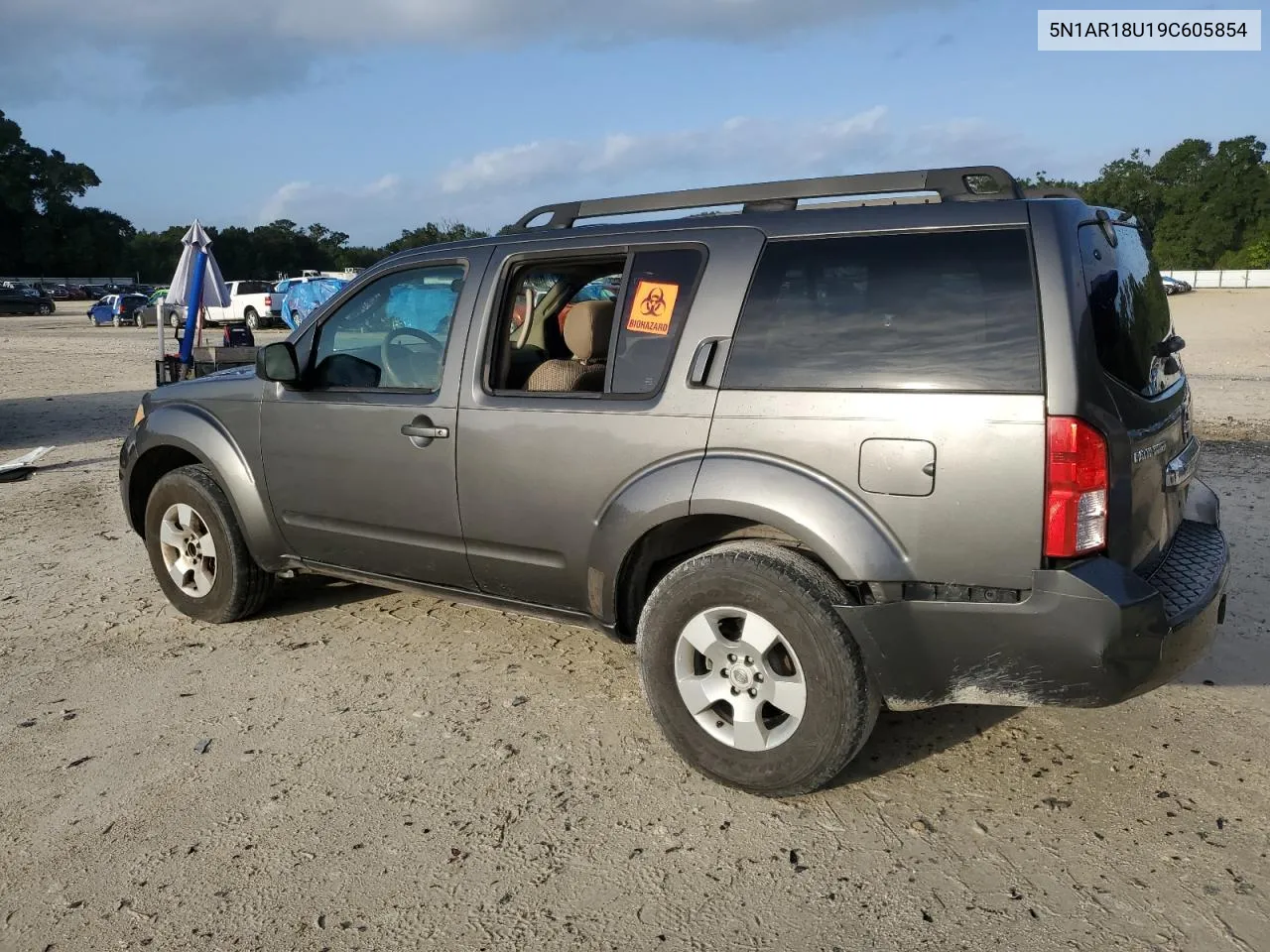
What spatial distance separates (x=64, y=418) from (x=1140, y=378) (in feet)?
42.1

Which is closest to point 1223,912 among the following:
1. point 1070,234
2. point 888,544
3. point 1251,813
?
point 1251,813

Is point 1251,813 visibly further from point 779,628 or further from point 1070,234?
point 1070,234

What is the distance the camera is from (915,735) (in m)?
3.92

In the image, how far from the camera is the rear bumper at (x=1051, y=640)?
9.82ft

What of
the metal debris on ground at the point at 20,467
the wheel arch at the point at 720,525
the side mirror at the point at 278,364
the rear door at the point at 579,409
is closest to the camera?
the wheel arch at the point at 720,525

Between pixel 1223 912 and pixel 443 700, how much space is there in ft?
9.15

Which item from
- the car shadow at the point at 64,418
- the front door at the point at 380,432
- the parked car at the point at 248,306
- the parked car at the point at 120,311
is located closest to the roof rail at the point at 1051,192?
the front door at the point at 380,432

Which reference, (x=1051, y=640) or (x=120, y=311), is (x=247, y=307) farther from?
(x=1051, y=640)

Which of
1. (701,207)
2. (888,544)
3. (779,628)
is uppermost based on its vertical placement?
(701,207)

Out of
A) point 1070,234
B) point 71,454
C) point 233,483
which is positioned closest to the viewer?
point 1070,234

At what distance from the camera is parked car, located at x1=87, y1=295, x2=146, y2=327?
1628 inches

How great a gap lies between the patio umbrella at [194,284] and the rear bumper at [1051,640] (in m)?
11.4

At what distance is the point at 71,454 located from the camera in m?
10.3

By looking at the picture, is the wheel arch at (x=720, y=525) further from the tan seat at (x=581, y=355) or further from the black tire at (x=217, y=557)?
the black tire at (x=217, y=557)
